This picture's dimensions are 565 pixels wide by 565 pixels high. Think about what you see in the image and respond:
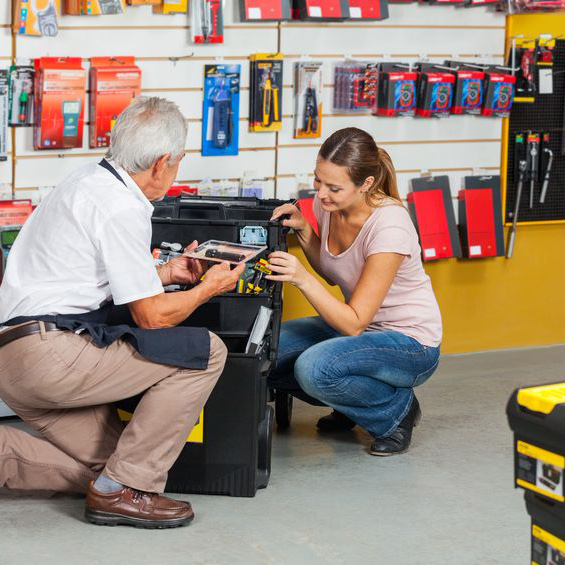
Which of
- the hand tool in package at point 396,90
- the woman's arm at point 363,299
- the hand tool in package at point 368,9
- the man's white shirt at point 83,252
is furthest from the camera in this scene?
the hand tool in package at point 396,90

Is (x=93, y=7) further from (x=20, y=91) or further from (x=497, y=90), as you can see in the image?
(x=497, y=90)

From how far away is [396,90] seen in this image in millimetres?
4996

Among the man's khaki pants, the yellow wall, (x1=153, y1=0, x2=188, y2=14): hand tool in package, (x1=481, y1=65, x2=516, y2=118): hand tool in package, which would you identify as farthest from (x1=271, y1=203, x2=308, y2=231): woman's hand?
(x1=481, y1=65, x2=516, y2=118): hand tool in package

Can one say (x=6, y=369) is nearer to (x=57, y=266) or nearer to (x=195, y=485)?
(x=57, y=266)

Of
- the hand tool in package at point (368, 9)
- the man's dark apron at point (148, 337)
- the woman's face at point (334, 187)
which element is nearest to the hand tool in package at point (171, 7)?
the hand tool in package at point (368, 9)

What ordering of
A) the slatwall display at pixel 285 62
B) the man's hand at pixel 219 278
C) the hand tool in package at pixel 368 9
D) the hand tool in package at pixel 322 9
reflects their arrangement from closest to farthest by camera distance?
the man's hand at pixel 219 278 → the slatwall display at pixel 285 62 → the hand tool in package at pixel 322 9 → the hand tool in package at pixel 368 9

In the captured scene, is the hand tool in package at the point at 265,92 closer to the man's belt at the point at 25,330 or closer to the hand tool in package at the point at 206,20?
the hand tool in package at the point at 206,20

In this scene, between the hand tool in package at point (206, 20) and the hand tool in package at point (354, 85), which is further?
the hand tool in package at point (354, 85)

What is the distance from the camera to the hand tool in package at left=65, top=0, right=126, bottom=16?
4211mm

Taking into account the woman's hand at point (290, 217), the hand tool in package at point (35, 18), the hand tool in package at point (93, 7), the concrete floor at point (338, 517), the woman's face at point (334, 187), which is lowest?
the concrete floor at point (338, 517)

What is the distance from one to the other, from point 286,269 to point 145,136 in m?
0.73

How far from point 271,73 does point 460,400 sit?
5.48ft

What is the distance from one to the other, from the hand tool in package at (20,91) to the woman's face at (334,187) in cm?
125

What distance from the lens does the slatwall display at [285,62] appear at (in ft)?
14.2
